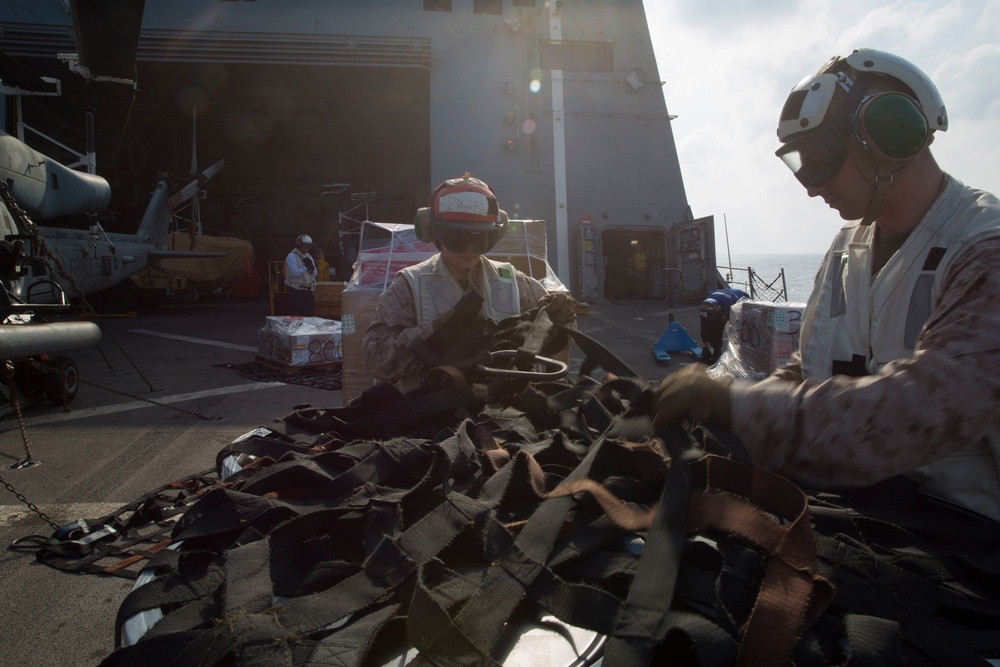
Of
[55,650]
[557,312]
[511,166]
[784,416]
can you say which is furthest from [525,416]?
[511,166]

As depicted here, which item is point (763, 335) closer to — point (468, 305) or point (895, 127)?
point (468, 305)

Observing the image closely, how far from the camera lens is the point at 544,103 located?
1714 cm

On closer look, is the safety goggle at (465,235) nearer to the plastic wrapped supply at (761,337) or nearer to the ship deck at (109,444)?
the ship deck at (109,444)

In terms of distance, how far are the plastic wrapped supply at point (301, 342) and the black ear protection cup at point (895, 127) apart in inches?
325

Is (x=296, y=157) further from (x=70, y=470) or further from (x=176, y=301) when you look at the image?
(x=70, y=470)

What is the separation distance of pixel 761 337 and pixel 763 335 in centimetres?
4

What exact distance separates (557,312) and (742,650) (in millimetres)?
1406

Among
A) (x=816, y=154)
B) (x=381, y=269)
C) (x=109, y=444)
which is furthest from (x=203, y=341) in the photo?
(x=816, y=154)

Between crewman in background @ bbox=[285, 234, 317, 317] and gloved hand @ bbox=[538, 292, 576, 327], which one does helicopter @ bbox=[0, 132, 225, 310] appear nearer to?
crewman in background @ bbox=[285, 234, 317, 317]

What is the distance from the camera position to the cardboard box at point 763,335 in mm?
5562

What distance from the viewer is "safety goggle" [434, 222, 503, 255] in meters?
2.69

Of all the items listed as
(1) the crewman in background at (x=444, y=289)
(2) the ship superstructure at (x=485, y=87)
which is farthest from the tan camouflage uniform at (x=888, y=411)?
(2) the ship superstructure at (x=485, y=87)

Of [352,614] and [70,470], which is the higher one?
[352,614]

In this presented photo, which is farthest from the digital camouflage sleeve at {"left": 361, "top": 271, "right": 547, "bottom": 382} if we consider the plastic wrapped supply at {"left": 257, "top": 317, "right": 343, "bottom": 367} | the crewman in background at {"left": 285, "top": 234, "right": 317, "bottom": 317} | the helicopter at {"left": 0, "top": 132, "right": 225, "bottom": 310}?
the crewman in background at {"left": 285, "top": 234, "right": 317, "bottom": 317}
